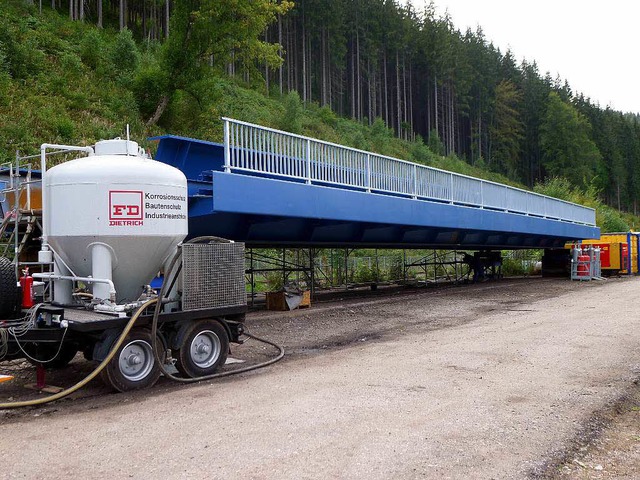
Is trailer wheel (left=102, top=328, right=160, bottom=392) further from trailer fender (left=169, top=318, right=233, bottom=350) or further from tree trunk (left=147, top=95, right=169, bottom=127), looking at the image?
tree trunk (left=147, top=95, right=169, bottom=127)

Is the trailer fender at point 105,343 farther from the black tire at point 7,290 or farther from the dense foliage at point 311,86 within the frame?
the dense foliage at point 311,86

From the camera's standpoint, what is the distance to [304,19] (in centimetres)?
6375

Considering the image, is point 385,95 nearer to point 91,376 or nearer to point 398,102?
point 398,102

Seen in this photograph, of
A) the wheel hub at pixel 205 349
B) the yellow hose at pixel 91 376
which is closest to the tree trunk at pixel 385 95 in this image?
the wheel hub at pixel 205 349

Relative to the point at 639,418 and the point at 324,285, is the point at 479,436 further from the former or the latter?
the point at 324,285

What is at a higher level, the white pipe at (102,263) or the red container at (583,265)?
the white pipe at (102,263)

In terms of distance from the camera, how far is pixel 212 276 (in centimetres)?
841

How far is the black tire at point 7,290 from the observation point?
7750 millimetres

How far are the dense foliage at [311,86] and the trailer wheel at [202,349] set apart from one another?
16425mm

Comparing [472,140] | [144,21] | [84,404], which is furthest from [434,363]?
[472,140]

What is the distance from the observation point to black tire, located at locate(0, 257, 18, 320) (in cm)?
775

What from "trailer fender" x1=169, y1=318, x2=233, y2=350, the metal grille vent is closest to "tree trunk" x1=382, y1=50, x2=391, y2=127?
the metal grille vent

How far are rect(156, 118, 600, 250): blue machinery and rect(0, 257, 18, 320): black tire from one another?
3907 mm

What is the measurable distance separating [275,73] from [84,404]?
61929 millimetres
